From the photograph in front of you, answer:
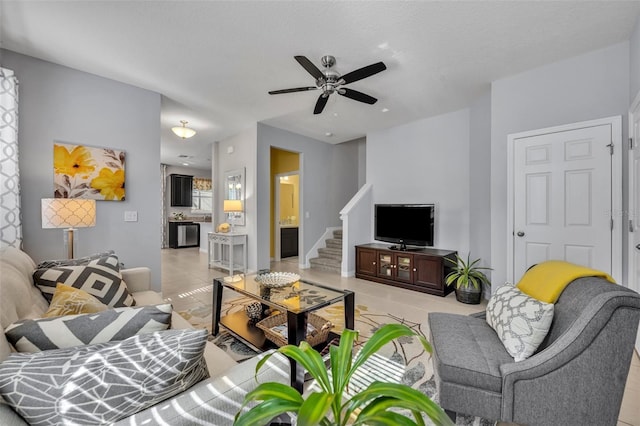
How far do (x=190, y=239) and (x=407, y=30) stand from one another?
8742 mm

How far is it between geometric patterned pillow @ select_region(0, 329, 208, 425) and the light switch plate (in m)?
3.17

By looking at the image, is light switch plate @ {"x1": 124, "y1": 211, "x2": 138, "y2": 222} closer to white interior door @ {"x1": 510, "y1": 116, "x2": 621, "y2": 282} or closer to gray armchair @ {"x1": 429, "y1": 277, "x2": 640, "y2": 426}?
gray armchair @ {"x1": 429, "y1": 277, "x2": 640, "y2": 426}

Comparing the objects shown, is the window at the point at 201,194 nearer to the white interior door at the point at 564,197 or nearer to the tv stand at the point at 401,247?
the tv stand at the point at 401,247

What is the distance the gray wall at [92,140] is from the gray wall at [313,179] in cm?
181

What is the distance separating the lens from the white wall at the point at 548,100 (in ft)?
8.52

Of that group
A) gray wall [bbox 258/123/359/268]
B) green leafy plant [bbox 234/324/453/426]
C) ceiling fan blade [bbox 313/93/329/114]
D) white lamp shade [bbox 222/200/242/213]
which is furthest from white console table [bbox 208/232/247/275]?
green leafy plant [bbox 234/324/453/426]

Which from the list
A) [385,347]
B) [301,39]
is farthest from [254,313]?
[301,39]

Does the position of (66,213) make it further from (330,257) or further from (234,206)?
(330,257)

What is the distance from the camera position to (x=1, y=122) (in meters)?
2.48

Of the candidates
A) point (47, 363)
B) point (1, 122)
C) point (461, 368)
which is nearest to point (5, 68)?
point (1, 122)

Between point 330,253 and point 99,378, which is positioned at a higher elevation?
point 99,378

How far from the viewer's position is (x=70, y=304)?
1.51 meters

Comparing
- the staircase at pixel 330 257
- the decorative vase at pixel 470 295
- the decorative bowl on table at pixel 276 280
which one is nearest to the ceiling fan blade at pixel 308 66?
the decorative bowl on table at pixel 276 280

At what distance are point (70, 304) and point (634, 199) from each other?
4.26 m
